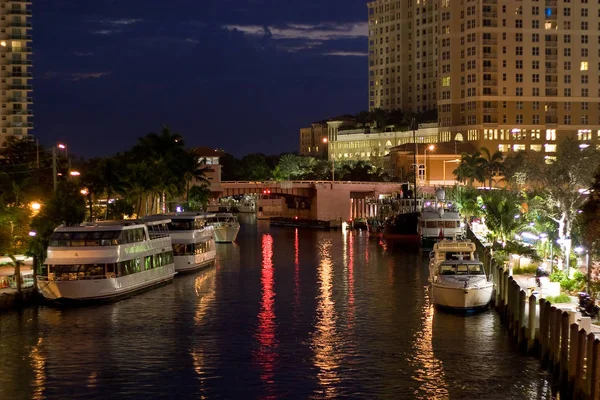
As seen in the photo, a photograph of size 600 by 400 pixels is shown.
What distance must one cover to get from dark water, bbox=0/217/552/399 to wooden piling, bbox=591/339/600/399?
681cm

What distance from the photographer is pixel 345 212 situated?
16062 centimetres

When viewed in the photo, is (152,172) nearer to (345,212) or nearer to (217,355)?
(217,355)

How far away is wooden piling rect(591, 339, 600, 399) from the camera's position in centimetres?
2686

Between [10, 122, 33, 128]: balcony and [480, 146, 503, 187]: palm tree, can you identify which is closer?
[480, 146, 503, 187]: palm tree

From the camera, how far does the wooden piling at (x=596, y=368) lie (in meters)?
26.9

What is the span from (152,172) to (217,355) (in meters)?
57.4

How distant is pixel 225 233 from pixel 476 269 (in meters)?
59.3

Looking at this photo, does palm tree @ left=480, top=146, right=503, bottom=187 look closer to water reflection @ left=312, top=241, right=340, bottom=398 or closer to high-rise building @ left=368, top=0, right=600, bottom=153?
high-rise building @ left=368, top=0, right=600, bottom=153

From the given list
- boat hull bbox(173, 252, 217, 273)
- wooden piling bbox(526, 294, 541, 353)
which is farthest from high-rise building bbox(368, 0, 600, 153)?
wooden piling bbox(526, 294, 541, 353)

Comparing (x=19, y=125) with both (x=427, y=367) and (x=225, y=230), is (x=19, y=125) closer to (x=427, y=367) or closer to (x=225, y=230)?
(x=225, y=230)

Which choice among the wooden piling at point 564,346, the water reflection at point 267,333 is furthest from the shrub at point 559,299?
the water reflection at point 267,333

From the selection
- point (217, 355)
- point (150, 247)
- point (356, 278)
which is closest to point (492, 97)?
point (356, 278)

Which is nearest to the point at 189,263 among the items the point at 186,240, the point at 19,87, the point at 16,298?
the point at 186,240

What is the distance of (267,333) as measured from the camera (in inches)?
1839
